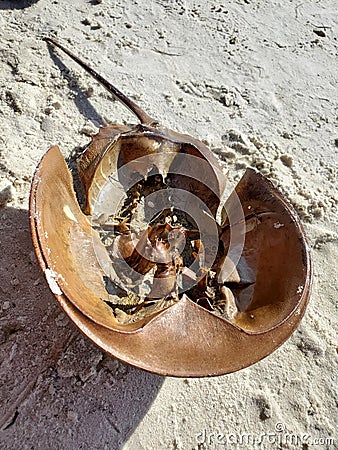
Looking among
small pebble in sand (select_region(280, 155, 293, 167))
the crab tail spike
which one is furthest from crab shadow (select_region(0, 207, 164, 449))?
small pebble in sand (select_region(280, 155, 293, 167))

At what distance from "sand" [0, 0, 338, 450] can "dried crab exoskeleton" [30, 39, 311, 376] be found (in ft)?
1.03

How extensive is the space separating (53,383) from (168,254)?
63 centimetres

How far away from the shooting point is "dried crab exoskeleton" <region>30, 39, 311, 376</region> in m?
1.45

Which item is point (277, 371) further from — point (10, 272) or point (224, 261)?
point (10, 272)

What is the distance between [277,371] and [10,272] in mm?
1148

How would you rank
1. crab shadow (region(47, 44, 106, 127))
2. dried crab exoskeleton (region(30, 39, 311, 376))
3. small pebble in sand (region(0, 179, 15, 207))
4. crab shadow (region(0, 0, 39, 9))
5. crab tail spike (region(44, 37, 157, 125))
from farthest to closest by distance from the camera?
crab shadow (region(0, 0, 39, 9)) < crab shadow (region(47, 44, 106, 127)) < crab tail spike (region(44, 37, 157, 125)) < small pebble in sand (region(0, 179, 15, 207)) < dried crab exoskeleton (region(30, 39, 311, 376))

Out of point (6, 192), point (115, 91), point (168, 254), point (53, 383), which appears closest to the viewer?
point (53, 383)

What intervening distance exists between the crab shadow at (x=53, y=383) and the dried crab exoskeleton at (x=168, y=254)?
264 mm

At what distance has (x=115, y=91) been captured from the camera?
2.59 metres
